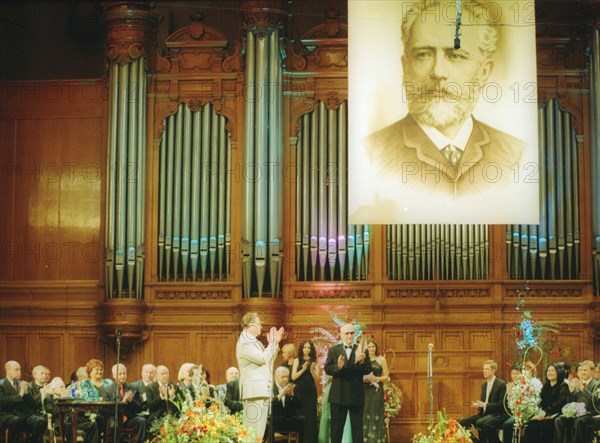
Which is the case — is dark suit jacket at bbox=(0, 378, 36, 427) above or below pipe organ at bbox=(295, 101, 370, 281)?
below

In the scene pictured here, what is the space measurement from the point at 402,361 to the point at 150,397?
3.12 m

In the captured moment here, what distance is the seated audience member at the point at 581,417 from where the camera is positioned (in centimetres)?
→ 1177

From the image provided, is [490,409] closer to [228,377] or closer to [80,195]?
[228,377]

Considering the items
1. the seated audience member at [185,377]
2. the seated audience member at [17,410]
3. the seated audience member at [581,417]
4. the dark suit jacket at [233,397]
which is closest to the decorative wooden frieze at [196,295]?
the seated audience member at [185,377]

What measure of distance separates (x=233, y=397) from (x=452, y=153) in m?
3.67

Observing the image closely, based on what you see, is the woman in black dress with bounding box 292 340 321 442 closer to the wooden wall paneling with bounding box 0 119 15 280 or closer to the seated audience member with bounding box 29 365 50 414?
the seated audience member with bounding box 29 365 50 414

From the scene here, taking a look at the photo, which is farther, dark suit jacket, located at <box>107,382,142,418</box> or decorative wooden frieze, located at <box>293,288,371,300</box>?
decorative wooden frieze, located at <box>293,288,371,300</box>

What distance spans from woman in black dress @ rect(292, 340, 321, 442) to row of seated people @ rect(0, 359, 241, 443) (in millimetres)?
683

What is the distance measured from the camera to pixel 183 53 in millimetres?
14086

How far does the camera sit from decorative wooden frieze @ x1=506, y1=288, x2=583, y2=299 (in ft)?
44.5

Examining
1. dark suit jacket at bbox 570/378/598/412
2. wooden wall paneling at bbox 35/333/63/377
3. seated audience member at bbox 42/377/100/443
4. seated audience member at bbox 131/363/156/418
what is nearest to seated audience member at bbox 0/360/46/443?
seated audience member at bbox 42/377/100/443

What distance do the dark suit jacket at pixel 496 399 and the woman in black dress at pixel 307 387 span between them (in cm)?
175

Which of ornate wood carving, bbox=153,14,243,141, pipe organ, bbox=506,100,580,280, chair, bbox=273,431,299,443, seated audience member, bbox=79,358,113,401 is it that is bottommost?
chair, bbox=273,431,299,443

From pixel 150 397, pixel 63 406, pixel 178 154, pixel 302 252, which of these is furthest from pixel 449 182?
pixel 63 406
